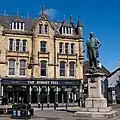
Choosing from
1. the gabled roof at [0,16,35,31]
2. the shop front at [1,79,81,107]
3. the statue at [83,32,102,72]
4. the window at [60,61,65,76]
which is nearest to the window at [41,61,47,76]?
the shop front at [1,79,81,107]

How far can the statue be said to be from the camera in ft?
63.1

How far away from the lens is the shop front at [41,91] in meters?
38.6

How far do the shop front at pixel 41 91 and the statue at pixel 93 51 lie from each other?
19.5m

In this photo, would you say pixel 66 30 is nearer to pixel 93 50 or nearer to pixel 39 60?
pixel 39 60

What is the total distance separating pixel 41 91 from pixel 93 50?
898 inches

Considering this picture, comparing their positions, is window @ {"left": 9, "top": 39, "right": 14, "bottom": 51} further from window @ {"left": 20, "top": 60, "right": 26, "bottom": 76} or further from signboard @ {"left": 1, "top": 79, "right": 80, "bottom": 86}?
signboard @ {"left": 1, "top": 79, "right": 80, "bottom": 86}

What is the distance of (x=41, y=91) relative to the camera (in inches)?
1602

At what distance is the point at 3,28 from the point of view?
3969cm

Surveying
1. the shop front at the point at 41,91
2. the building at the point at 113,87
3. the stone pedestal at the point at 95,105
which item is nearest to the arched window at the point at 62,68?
the shop front at the point at 41,91

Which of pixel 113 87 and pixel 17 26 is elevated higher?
pixel 17 26

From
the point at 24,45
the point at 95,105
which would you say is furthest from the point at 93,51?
the point at 24,45

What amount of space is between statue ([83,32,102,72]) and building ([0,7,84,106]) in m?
21.2

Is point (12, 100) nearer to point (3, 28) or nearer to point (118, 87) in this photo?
point (3, 28)

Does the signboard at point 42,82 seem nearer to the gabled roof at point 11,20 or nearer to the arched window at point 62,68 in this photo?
the arched window at point 62,68
